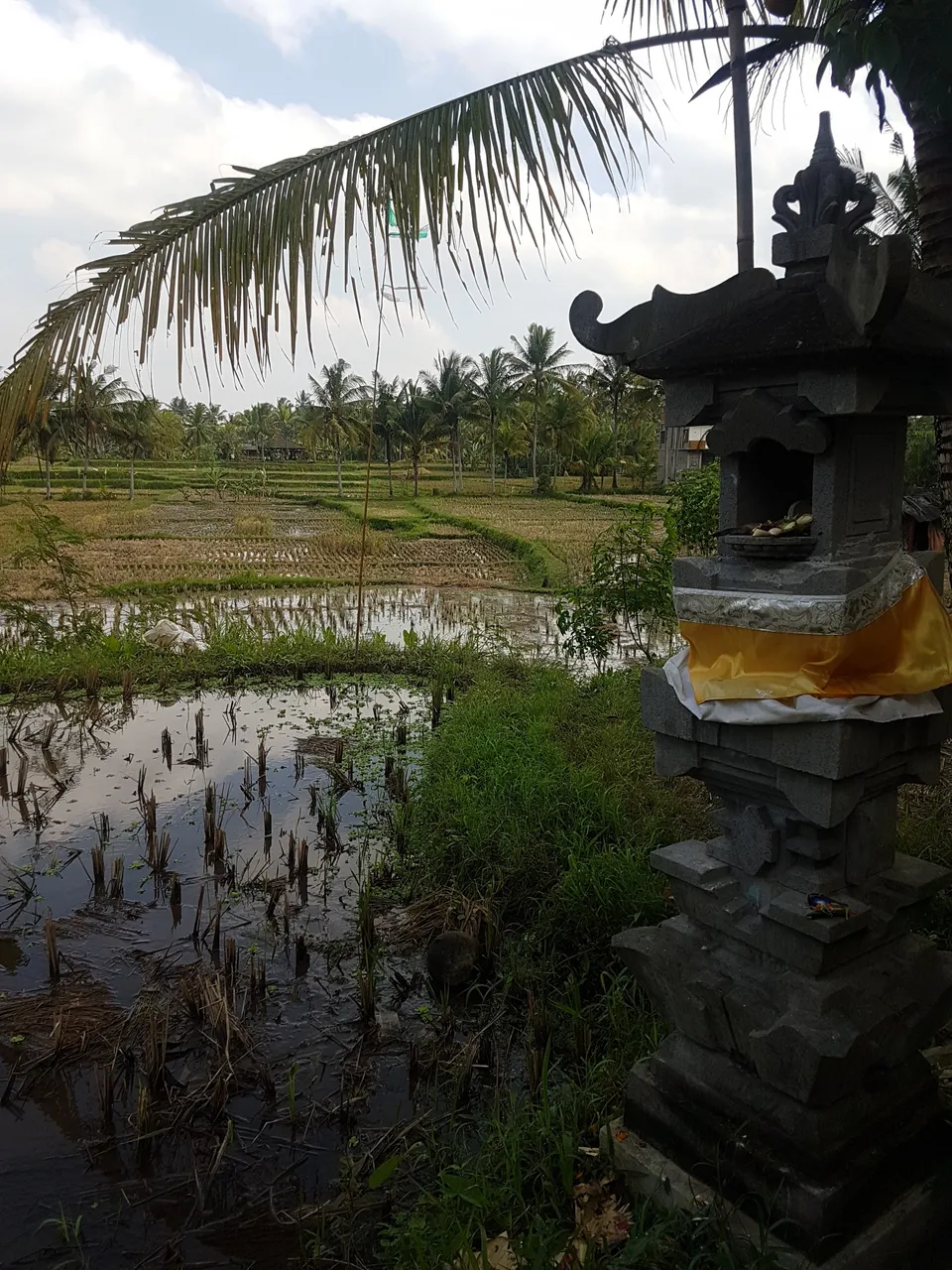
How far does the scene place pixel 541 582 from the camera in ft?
56.2

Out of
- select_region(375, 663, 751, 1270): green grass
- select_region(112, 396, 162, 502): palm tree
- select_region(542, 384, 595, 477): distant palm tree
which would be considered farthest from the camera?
select_region(542, 384, 595, 477): distant palm tree

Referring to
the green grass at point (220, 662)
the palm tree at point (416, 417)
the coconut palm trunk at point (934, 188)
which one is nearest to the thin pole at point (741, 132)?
the coconut palm trunk at point (934, 188)

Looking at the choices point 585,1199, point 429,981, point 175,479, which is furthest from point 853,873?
point 175,479

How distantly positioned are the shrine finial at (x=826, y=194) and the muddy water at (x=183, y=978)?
3369mm

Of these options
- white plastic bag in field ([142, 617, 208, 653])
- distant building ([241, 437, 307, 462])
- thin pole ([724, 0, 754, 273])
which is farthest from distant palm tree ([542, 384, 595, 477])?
thin pole ([724, 0, 754, 273])

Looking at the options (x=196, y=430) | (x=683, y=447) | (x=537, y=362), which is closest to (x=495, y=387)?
(x=537, y=362)

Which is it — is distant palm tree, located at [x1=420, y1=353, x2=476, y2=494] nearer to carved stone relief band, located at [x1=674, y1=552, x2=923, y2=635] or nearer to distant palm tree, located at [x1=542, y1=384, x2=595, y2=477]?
distant palm tree, located at [x1=542, y1=384, x2=595, y2=477]

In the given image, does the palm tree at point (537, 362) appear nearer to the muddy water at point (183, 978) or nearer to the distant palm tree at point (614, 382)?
the distant palm tree at point (614, 382)

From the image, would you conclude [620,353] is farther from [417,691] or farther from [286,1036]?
[417,691]

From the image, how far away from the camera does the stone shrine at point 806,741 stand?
7.63 ft

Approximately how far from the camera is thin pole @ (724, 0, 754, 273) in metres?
4.09

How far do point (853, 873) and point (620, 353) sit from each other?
173cm

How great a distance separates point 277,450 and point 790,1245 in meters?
55.4

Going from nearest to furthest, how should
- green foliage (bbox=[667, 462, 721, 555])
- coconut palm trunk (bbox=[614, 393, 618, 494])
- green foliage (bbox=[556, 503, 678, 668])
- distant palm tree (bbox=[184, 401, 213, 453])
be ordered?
green foliage (bbox=[667, 462, 721, 555]) < green foliage (bbox=[556, 503, 678, 668]) < coconut palm trunk (bbox=[614, 393, 618, 494]) < distant palm tree (bbox=[184, 401, 213, 453])
